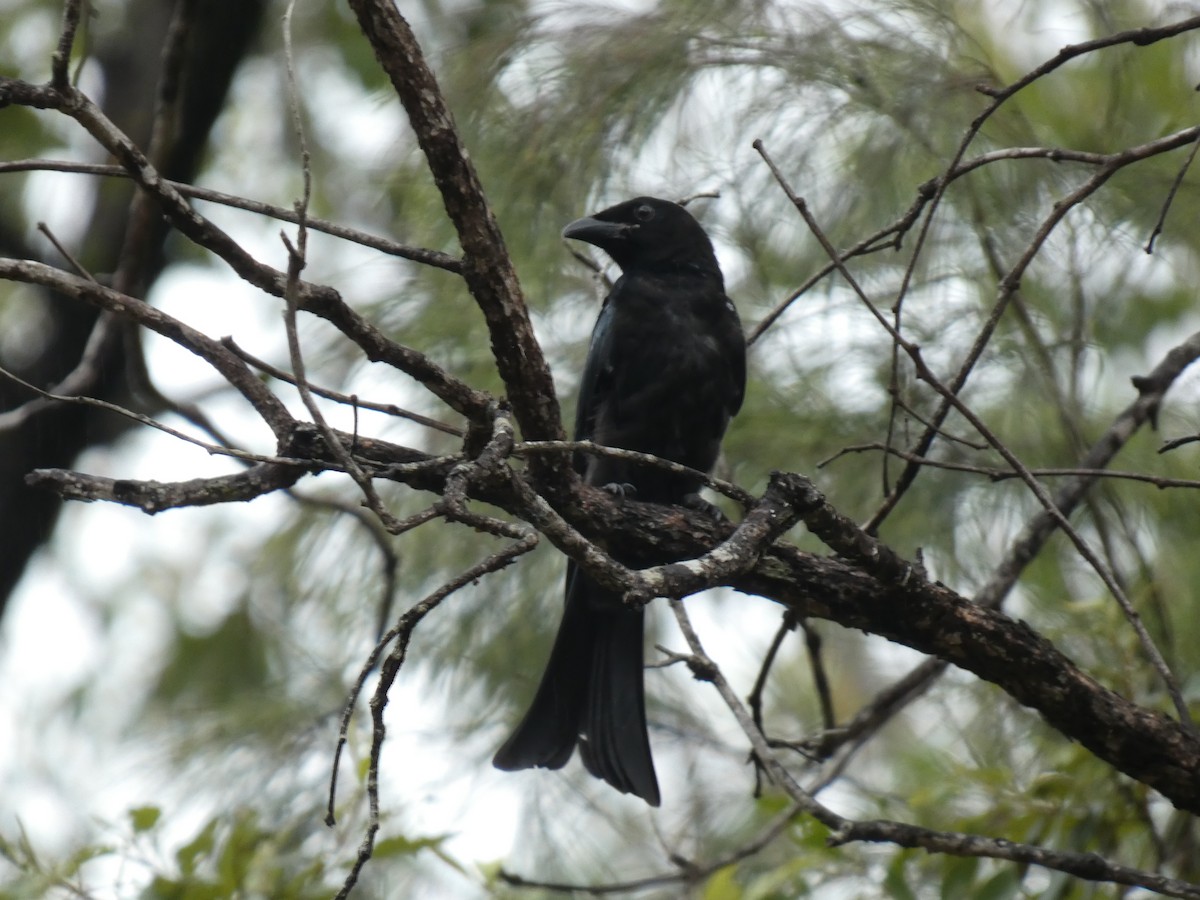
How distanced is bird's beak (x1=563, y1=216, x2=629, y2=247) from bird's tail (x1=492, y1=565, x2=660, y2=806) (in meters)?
0.88

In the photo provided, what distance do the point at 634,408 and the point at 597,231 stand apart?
0.49 m

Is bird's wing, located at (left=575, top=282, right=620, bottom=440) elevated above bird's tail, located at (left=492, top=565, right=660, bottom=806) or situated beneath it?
elevated above

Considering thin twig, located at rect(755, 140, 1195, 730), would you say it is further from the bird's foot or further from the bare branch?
the bird's foot

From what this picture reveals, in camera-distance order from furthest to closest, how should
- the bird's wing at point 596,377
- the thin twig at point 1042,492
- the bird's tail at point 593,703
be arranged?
the bird's wing at point 596,377
the bird's tail at point 593,703
the thin twig at point 1042,492

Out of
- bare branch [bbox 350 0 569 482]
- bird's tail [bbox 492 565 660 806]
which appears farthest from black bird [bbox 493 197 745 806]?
bare branch [bbox 350 0 569 482]

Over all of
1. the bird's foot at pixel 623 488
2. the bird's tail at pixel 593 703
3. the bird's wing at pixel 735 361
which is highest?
the bird's wing at pixel 735 361

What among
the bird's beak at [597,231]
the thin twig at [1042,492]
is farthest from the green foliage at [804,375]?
the thin twig at [1042,492]

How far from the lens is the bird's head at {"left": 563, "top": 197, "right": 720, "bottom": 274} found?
350 centimetres

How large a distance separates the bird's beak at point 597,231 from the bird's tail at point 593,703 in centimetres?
88

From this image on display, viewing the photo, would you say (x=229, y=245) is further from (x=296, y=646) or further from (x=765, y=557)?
(x=296, y=646)

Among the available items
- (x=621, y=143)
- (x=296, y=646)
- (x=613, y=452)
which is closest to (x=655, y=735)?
(x=296, y=646)

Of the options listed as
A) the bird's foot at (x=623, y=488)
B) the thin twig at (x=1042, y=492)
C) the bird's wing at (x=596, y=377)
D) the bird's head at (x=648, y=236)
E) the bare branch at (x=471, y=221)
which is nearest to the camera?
the bare branch at (x=471, y=221)

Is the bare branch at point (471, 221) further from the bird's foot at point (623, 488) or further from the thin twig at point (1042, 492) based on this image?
the bird's foot at point (623, 488)

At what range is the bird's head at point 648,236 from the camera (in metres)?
3.50
